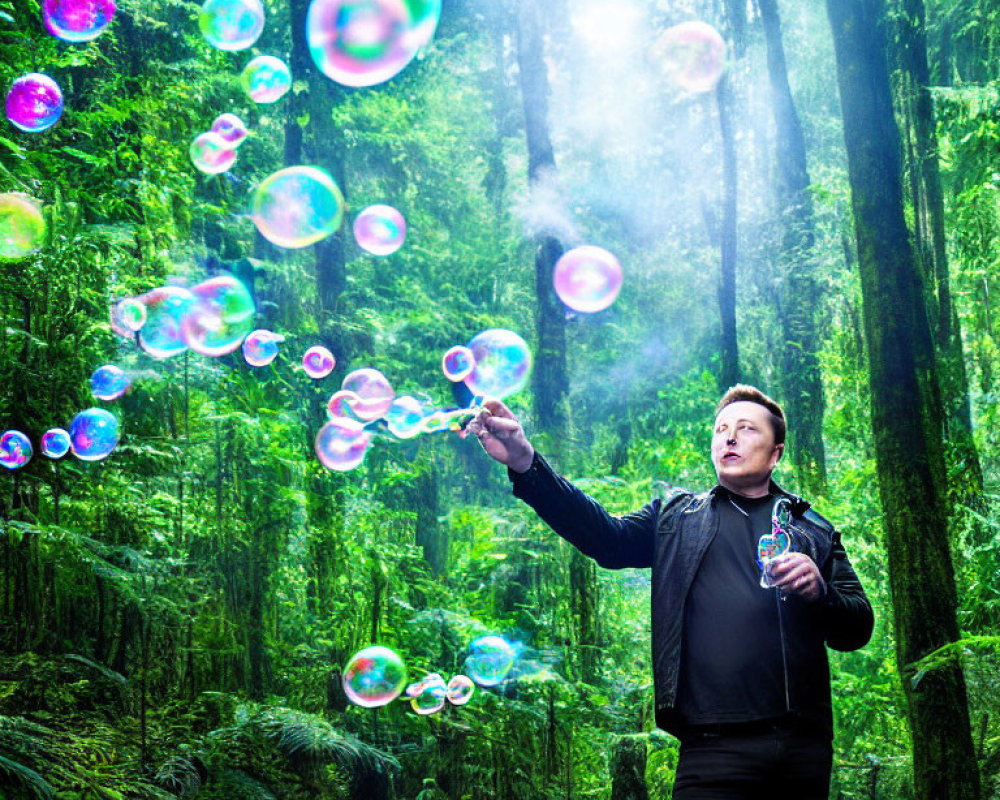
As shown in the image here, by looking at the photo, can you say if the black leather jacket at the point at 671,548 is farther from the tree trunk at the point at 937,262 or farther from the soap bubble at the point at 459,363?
the tree trunk at the point at 937,262

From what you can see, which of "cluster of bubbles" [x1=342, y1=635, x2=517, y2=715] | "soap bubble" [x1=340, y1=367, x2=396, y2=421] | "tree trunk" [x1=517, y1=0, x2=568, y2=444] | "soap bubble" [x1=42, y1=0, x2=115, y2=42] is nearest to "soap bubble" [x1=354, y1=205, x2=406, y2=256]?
"soap bubble" [x1=340, y1=367, x2=396, y2=421]

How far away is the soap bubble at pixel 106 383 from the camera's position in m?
5.57

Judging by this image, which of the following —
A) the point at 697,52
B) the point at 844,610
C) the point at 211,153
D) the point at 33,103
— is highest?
the point at 697,52

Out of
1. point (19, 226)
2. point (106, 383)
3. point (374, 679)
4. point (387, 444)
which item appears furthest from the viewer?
point (387, 444)

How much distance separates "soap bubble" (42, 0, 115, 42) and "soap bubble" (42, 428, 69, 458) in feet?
7.38

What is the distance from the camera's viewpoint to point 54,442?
4.89m

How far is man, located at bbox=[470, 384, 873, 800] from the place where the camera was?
1.89 meters

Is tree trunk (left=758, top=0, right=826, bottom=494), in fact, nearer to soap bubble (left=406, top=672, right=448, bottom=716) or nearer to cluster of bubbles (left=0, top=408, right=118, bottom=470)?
soap bubble (left=406, top=672, right=448, bottom=716)

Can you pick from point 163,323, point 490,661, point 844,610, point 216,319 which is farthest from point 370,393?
point 844,610

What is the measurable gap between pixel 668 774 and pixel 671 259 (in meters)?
12.1

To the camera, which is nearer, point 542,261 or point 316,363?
point 316,363

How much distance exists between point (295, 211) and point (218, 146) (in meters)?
1.39

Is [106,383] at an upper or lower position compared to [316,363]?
lower

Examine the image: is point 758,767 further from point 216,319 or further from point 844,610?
point 216,319
